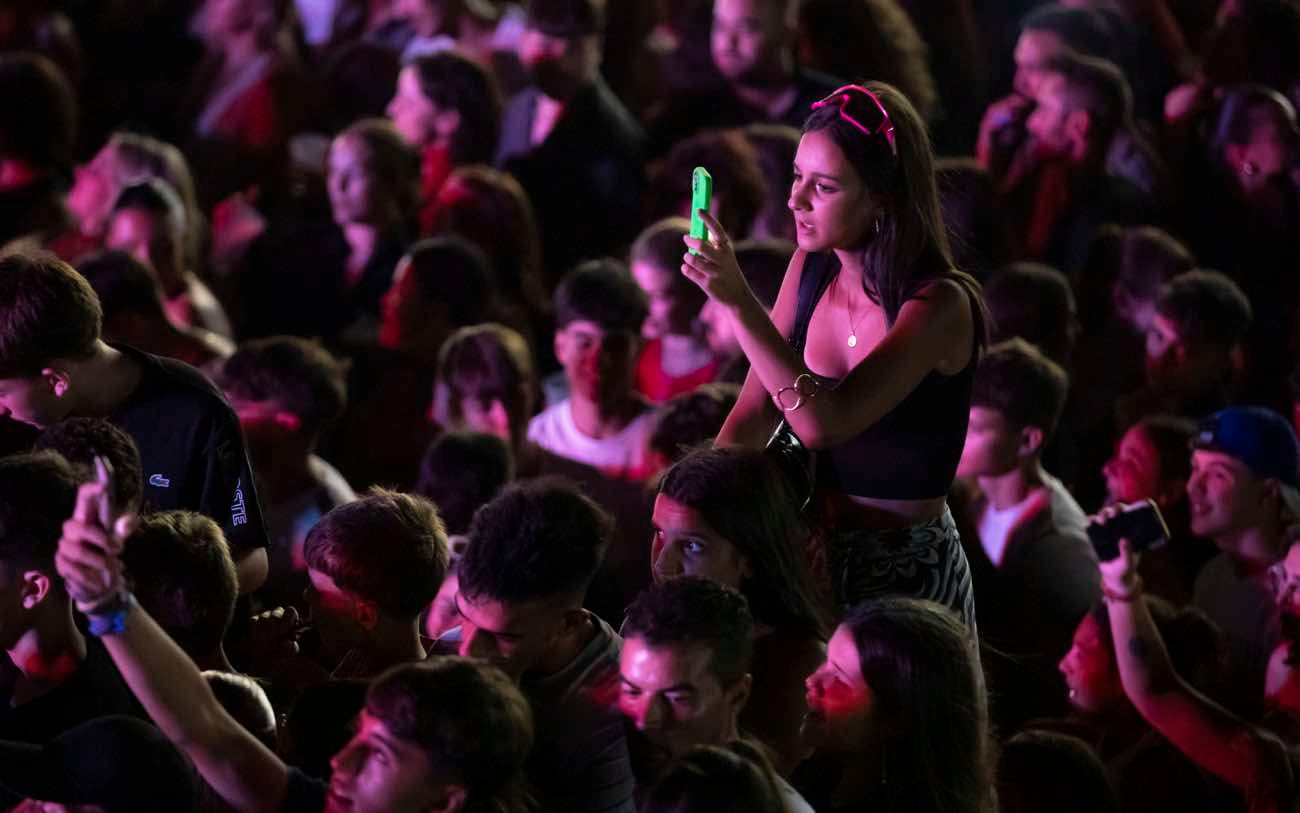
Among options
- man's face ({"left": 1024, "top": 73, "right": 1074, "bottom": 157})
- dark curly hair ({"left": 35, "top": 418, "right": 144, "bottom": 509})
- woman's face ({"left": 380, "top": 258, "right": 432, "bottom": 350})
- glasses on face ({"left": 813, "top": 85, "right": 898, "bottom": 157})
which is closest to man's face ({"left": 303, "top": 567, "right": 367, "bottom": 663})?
dark curly hair ({"left": 35, "top": 418, "right": 144, "bottom": 509})

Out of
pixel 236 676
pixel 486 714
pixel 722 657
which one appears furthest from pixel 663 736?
pixel 236 676

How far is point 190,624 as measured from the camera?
12.4ft

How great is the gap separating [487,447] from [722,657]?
7.24 ft

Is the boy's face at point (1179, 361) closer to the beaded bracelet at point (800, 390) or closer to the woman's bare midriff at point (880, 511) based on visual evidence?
the woman's bare midriff at point (880, 511)

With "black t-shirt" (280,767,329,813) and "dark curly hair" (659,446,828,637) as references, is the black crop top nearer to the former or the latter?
"dark curly hair" (659,446,828,637)

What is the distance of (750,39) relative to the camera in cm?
758

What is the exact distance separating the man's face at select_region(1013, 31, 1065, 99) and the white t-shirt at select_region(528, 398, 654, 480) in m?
2.25

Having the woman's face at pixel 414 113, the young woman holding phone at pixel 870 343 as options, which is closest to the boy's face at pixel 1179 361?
the young woman holding phone at pixel 870 343

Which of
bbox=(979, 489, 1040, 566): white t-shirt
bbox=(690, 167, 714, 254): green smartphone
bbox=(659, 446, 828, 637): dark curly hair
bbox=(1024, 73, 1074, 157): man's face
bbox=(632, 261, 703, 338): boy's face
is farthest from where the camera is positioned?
bbox=(1024, 73, 1074, 157): man's face

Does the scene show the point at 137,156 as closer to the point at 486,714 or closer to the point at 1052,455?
the point at 1052,455

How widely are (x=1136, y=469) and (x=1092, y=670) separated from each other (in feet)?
3.71

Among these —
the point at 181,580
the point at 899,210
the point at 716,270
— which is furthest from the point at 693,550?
the point at 181,580

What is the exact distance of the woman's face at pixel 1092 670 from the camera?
4.63m

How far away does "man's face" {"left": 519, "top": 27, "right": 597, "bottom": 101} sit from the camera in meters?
7.70
